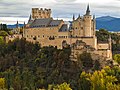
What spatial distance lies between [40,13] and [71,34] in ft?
42.8

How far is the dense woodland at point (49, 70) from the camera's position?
55375 mm

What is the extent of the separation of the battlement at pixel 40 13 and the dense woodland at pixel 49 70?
757 cm

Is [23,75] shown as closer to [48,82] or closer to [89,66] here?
[48,82]

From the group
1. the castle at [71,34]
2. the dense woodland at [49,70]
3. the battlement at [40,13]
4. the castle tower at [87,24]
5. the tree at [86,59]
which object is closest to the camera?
the dense woodland at [49,70]

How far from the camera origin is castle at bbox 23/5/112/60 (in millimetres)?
60031

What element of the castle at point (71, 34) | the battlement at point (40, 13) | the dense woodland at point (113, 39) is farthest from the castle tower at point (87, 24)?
the battlement at point (40, 13)

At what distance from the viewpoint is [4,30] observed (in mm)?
80875

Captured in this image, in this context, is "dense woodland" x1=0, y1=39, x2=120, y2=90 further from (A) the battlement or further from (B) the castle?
(A) the battlement

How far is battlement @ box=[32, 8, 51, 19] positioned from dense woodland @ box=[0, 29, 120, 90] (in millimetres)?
7567

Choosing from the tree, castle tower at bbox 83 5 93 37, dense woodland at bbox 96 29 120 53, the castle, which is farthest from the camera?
dense woodland at bbox 96 29 120 53

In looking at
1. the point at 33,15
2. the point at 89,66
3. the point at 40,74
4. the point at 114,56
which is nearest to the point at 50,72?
the point at 40,74

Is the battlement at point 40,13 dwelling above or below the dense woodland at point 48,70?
above

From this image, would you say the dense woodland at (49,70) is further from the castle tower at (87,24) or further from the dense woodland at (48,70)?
the castle tower at (87,24)

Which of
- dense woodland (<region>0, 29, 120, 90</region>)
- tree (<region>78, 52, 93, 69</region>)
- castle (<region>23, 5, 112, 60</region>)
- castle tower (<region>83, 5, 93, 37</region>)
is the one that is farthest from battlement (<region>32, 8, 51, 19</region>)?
tree (<region>78, 52, 93, 69</region>)
